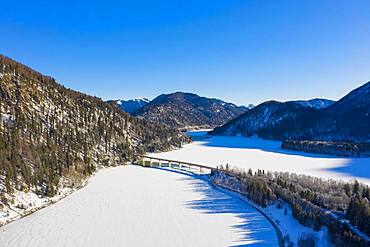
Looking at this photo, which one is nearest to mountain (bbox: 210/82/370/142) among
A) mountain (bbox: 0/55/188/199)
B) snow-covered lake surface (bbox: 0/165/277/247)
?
mountain (bbox: 0/55/188/199)

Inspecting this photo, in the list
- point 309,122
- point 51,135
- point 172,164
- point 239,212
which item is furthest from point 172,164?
point 309,122

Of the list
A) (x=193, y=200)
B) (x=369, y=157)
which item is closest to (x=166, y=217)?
(x=193, y=200)

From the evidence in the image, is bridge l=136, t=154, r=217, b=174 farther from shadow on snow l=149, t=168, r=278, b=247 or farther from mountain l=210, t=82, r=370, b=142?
mountain l=210, t=82, r=370, b=142

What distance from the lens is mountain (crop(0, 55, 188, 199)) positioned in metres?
29.5

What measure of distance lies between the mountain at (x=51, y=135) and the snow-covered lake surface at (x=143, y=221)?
3603 millimetres

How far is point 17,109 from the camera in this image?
123 ft

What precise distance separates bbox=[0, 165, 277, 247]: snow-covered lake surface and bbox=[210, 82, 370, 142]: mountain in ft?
250

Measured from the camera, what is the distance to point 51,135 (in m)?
40.0

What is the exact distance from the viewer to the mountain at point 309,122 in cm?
9800

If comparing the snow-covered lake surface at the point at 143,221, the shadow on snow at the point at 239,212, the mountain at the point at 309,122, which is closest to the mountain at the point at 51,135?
the snow-covered lake surface at the point at 143,221

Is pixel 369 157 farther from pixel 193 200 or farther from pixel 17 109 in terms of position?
pixel 17 109

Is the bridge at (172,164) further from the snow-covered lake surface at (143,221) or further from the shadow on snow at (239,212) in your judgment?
the snow-covered lake surface at (143,221)

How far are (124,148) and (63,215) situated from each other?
31.1 metres

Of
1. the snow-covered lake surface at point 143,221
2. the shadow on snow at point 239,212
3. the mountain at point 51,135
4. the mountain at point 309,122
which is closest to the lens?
the shadow on snow at point 239,212
